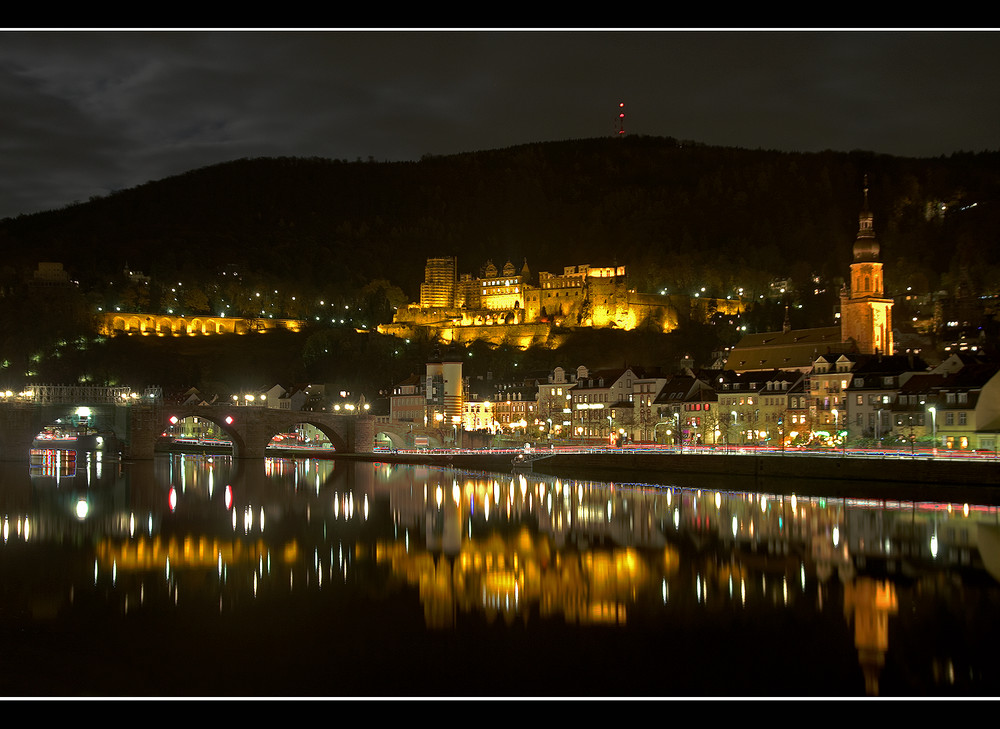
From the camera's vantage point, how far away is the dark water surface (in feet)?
58.5

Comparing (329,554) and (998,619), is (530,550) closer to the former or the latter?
(329,554)

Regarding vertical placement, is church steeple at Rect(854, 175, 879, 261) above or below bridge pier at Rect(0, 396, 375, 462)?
above

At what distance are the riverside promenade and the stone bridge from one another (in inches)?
674

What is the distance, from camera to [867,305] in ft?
268

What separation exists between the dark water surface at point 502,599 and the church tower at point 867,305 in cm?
4541

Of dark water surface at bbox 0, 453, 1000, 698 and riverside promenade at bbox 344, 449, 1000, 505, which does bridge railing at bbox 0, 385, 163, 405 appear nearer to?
riverside promenade at bbox 344, 449, 1000, 505

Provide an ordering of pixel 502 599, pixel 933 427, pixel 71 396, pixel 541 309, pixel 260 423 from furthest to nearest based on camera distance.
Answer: pixel 541 309 < pixel 71 396 < pixel 260 423 < pixel 933 427 < pixel 502 599

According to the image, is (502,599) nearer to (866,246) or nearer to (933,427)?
(933,427)

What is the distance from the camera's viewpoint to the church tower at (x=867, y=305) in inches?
3211

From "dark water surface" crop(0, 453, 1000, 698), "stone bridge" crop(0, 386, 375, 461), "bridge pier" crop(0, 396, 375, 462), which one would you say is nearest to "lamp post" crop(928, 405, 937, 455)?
"dark water surface" crop(0, 453, 1000, 698)

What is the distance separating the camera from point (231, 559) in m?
28.4

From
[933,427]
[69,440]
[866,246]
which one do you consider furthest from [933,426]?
[69,440]

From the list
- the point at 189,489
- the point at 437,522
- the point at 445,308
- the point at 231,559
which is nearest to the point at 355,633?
the point at 231,559

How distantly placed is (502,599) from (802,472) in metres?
23.2
